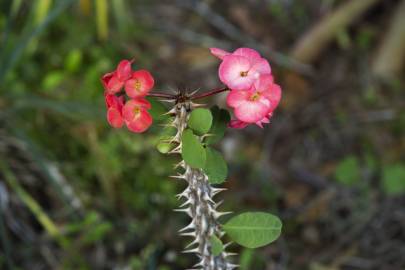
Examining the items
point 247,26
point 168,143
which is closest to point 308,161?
point 247,26

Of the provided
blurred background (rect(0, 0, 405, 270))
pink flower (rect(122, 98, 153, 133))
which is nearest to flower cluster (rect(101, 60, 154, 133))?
pink flower (rect(122, 98, 153, 133))

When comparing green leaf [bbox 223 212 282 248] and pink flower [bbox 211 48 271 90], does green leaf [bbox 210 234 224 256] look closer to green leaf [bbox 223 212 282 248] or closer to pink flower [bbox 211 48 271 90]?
green leaf [bbox 223 212 282 248]

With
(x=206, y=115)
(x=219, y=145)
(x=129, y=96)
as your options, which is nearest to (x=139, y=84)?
(x=129, y=96)

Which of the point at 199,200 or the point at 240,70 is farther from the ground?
the point at 240,70

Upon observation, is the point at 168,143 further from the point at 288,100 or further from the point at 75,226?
the point at 288,100

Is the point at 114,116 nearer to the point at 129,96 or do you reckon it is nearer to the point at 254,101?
the point at 129,96

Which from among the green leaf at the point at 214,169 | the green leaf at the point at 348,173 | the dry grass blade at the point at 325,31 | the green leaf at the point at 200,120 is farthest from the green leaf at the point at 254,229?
the dry grass blade at the point at 325,31
